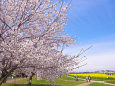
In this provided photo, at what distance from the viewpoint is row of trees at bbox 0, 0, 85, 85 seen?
4.81 metres

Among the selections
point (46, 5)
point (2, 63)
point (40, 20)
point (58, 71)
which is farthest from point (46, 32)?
point (2, 63)

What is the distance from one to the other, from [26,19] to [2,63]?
213cm

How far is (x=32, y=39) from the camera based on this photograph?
5.66 metres

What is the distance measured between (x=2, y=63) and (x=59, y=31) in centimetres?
314

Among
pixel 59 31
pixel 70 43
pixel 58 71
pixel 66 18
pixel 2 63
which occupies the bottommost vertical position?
pixel 58 71

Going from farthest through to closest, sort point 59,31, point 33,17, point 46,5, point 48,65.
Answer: point 59,31, point 46,5, point 33,17, point 48,65

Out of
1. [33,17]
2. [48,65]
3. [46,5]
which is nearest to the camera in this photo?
[48,65]

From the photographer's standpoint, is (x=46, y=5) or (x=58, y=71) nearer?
(x=58, y=71)

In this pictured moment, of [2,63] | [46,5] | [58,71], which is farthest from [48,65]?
[46,5]

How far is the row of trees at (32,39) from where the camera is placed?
4815mm

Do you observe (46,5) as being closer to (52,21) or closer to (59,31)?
(52,21)

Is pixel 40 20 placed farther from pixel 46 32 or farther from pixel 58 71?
pixel 58 71

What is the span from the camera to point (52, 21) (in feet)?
22.1

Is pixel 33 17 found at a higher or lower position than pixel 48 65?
higher
